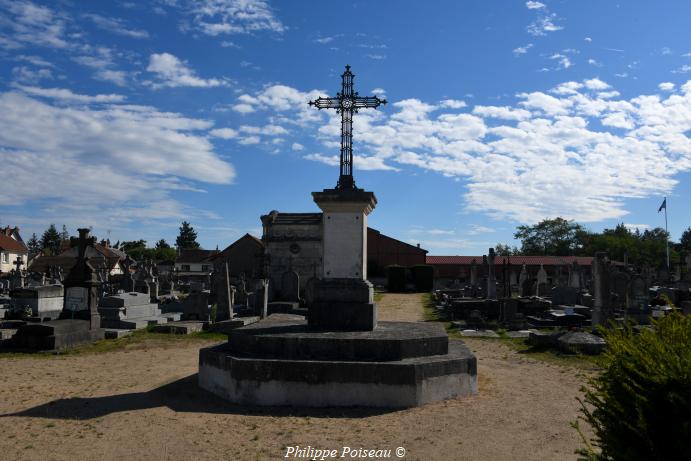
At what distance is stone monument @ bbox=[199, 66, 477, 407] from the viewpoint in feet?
22.7

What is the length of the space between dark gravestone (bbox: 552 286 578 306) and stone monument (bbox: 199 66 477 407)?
1604 cm

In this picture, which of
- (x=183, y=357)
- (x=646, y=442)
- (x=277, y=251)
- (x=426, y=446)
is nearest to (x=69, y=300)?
(x=183, y=357)

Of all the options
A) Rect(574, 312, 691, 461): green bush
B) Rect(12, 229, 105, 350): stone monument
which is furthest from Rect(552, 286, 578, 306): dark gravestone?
Rect(574, 312, 691, 461): green bush

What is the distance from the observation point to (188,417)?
636 centimetres

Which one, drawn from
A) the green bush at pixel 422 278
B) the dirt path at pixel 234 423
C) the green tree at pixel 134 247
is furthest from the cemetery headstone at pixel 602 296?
the green tree at pixel 134 247

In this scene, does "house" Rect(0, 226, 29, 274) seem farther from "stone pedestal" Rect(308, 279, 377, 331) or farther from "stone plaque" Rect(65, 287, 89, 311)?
"stone pedestal" Rect(308, 279, 377, 331)

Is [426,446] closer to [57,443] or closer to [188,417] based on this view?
[188,417]

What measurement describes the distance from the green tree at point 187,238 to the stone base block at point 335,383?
99.4 m

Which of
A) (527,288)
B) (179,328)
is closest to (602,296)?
(179,328)

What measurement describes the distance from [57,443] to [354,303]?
471 centimetres

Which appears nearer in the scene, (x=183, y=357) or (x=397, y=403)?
(x=397, y=403)

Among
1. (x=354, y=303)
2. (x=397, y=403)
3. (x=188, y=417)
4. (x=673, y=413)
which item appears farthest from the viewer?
(x=354, y=303)

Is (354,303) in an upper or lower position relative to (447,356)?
upper

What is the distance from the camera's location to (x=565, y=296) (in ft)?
75.8
